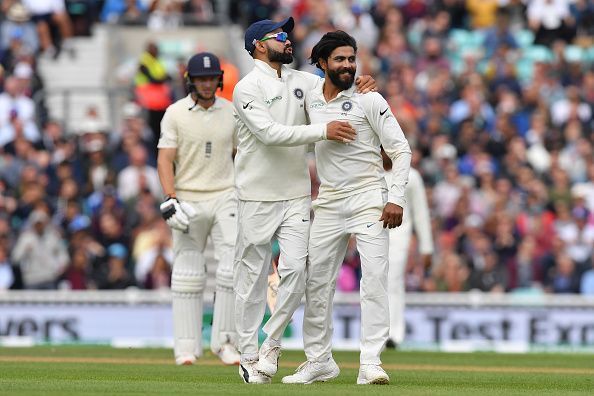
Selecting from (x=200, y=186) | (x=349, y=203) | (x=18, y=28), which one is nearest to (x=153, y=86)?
(x=18, y=28)

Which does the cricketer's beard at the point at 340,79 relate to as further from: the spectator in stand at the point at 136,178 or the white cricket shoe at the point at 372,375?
the spectator in stand at the point at 136,178

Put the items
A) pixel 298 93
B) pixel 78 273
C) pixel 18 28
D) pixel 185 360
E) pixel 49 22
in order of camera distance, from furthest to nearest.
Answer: pixel 49 22 → pixel 18 28 → pixel 78 273 → pixel 185 360 → pixel 298 93

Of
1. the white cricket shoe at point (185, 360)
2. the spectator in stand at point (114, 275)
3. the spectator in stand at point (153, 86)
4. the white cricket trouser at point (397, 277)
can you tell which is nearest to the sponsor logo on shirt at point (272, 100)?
the white cricket shoe at point (185, 360)

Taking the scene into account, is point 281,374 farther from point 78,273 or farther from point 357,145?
point 78,273

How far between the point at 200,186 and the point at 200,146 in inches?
13.1

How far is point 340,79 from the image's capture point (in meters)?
11.8

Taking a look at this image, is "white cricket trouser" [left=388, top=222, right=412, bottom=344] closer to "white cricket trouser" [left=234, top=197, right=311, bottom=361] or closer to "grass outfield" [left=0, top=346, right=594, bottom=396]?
"grass outfield" [left=0, top=346, right=594, bottom=396]

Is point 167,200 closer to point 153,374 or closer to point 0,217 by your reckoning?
point 153,374

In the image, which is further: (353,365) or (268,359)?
(353,365)

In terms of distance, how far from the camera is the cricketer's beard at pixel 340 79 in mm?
11781

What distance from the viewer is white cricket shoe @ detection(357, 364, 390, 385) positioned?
11.6 m

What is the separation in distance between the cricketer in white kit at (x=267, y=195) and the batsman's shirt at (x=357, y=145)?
174mm

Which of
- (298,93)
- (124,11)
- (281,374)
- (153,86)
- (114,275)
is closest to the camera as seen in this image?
(298,93)

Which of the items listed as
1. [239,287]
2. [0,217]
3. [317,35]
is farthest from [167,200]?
[317,35]
